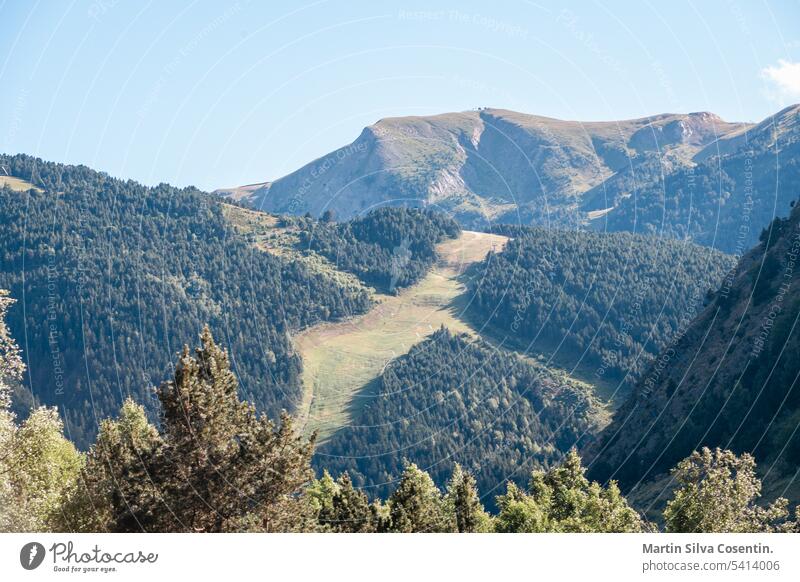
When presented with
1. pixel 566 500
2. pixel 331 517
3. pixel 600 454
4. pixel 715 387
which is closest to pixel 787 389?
pixel 715 387

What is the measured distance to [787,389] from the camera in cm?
14812

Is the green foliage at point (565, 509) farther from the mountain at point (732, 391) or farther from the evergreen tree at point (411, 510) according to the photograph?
the mountain at point (732, 391)

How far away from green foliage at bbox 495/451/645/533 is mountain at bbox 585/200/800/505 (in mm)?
44798

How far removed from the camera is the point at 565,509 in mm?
89812

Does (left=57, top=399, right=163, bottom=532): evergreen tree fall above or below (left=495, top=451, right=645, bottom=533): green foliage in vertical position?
above

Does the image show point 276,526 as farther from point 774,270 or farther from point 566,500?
point 774,270

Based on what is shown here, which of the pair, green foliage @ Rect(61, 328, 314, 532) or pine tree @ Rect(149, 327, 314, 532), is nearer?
pine tree @ Rect(149, 327, 314, 532)

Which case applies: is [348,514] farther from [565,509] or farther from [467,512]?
[565,509]

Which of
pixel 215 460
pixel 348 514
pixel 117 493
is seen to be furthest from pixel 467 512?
pixel 117 493
